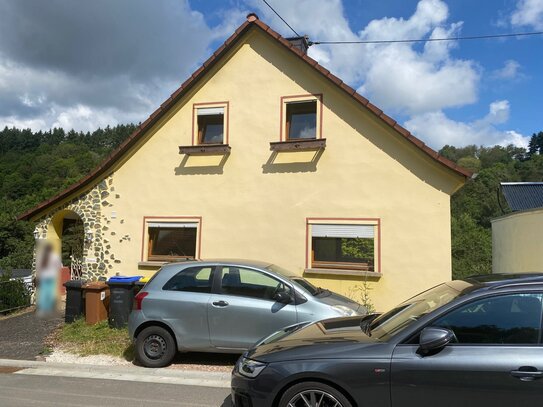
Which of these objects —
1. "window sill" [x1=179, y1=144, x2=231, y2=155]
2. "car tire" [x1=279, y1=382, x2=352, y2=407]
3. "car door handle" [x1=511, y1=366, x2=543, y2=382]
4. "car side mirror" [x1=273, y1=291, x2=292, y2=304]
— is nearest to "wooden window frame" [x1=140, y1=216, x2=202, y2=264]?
"window sill" [x1=179, y1=144, x2=231, y2=155]

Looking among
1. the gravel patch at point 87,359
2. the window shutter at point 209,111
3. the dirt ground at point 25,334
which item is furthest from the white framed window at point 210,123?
the gravel patch at point 87,359

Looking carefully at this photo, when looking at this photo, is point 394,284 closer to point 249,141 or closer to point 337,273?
point 337,273

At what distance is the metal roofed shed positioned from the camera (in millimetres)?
17047

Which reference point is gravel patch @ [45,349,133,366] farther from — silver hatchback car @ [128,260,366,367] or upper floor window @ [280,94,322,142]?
upper floor window @ [280,94,322,142]

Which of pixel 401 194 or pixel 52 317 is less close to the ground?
pixel 401 194

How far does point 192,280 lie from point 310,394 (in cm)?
345

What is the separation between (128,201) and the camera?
11383 mm

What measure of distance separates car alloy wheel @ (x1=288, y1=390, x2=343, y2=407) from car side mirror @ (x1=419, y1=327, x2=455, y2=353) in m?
0.83

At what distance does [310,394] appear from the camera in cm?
358

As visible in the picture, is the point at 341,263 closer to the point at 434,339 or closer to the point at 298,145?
the point at 298,145

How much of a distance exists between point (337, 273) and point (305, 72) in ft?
15.8

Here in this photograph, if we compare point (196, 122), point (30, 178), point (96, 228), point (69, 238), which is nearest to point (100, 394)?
point (96, 228)

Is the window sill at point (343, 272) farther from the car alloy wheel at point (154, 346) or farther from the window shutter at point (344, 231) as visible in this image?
the car alloy wheel at point (154, 346)

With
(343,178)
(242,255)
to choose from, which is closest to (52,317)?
(242,255)
